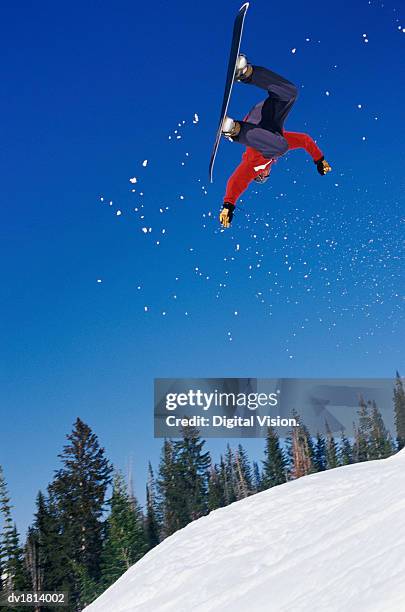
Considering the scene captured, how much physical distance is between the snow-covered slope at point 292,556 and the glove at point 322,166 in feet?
12.5

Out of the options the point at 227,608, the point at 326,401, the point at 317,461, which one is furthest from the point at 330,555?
the point at 317,461

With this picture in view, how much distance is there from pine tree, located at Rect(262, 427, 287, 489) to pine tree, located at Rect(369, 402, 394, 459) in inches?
366

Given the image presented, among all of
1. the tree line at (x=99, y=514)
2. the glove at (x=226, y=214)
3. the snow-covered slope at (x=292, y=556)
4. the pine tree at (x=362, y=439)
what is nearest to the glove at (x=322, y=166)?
the glove at (x=226, y=214)

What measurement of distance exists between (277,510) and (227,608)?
11.8ft

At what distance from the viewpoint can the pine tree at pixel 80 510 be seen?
138ft

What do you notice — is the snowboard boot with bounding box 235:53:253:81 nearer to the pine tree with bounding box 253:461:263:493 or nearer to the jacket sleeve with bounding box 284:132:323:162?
the jacket sleeve with bounding box 284:132:323:162

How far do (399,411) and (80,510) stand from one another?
29813mm

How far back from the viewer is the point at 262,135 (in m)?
8.29

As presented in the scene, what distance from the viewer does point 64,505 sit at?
139ft

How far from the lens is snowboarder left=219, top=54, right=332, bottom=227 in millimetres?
8094

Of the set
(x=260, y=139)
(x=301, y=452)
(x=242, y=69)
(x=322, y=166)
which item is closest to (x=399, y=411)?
(x=301, y=452)

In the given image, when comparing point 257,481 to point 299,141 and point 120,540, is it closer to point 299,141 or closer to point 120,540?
point 120,540

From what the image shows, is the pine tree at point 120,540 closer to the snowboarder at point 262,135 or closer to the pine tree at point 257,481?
the pine tree at point 257,481

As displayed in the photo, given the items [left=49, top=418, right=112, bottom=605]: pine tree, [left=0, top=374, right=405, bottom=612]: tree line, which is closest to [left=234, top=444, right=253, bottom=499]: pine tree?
[left=0, top=374, right=405, bottom=612]: tree line
